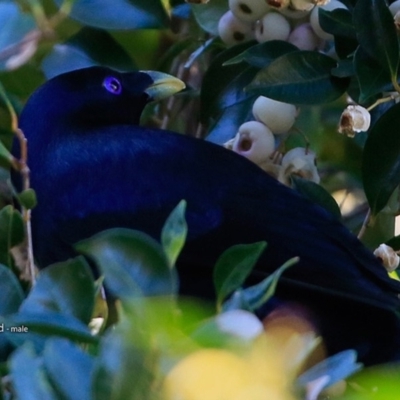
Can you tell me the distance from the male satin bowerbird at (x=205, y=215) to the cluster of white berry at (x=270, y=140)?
0.13 ft

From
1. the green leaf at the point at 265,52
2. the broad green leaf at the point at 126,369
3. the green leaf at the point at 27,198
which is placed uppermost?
the broad green leaf at the point at 126,369

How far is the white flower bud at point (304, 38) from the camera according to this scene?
73.8 inches

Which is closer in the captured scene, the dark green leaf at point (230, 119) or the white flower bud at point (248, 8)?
the white flower bud at point (248, 8)

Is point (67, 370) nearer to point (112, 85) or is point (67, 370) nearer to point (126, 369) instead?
point (126, 369)

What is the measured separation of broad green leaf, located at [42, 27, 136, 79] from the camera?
1977 mm

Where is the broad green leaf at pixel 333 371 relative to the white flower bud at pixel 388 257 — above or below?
Result: above

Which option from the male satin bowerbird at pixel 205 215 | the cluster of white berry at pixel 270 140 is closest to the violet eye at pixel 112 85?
the male satin bowerbird at pixel 205 215

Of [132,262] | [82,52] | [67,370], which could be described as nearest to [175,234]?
[132,262]

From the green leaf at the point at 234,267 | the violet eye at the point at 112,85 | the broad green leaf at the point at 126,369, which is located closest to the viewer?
the broad green leaf at the point at 126,369

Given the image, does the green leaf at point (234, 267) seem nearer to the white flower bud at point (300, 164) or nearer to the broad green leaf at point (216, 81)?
the white flower bud at point (300, 164)

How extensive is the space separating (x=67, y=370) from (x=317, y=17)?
3.44ft

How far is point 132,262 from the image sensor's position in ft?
3.24

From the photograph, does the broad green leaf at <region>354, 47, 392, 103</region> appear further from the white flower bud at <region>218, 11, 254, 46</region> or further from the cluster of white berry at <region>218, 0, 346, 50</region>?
the white flower bud at <region>218, 11, 254, 46</region>

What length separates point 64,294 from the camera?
3.58 ft
